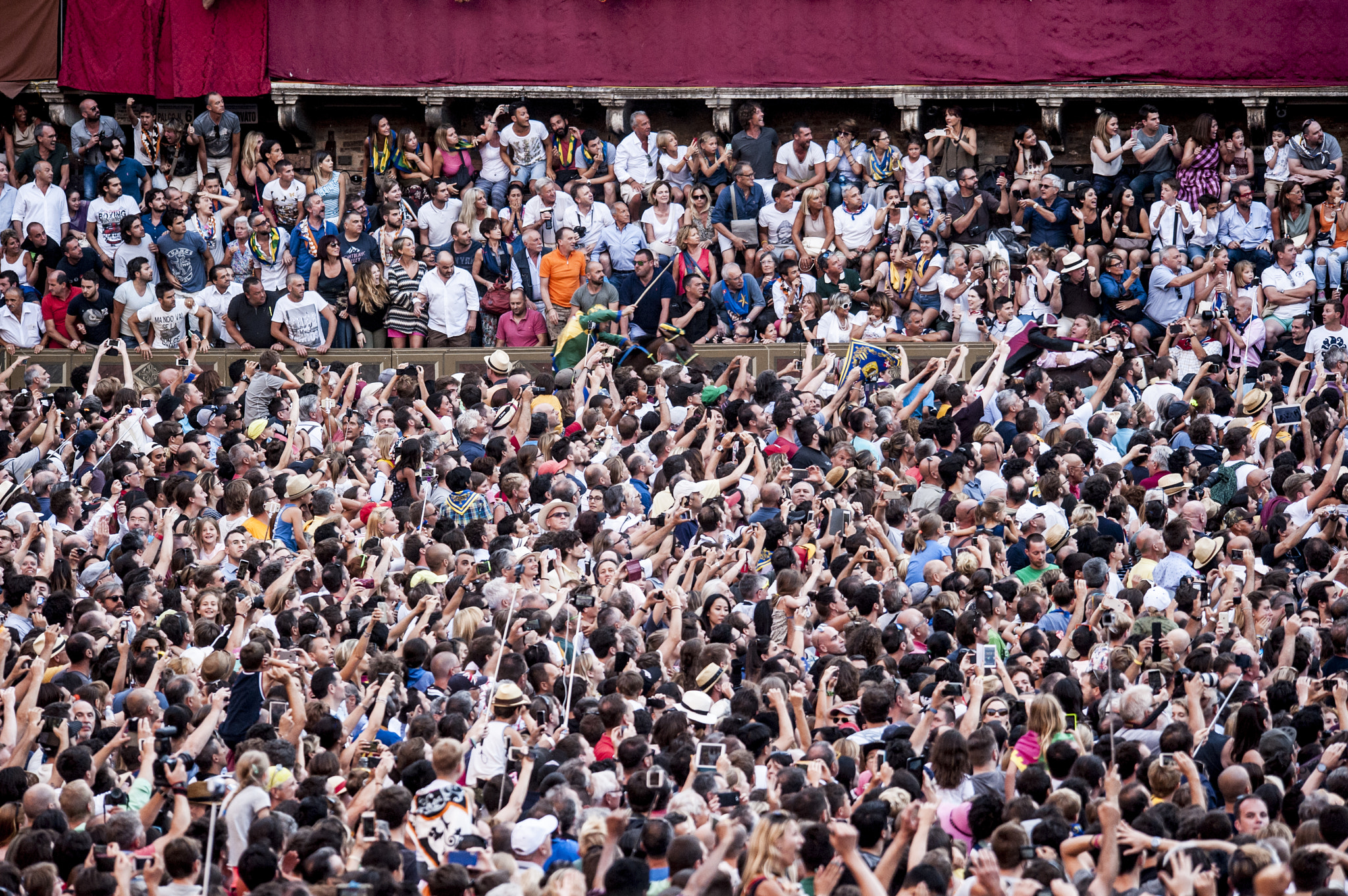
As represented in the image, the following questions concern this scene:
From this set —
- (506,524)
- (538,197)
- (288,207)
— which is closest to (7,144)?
(288,207)

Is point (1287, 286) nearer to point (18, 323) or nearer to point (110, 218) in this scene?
point (110, 218)

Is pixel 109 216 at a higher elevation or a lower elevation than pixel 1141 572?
higher

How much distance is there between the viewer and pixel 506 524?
45.3 ft

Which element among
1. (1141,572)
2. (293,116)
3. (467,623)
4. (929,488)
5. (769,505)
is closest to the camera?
(467,623)

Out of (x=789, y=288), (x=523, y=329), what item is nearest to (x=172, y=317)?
(x=523, y=329)

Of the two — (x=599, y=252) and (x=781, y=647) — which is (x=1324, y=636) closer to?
(x=781, y=647)

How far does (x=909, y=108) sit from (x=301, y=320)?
7804 mm

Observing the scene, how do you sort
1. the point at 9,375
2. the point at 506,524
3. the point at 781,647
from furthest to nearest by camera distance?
1. the point at 9,375
2. the point at 506,524
3. the point at 781,647

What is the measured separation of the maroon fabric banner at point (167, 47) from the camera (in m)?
22.5

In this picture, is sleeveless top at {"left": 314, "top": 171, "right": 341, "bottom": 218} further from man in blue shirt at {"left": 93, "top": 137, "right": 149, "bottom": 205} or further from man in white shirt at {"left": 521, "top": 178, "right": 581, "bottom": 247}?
man in white shirt at {"left": 521, "top": 178, "right": 581, "bottom": 247}

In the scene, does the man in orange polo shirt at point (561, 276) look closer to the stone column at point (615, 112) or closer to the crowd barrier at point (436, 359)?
the crowd barrier at point (436, 359)

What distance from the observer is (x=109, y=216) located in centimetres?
2066

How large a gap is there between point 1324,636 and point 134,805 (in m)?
7.09

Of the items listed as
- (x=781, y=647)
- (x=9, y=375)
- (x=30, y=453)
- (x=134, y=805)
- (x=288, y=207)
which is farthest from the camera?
(x=288, y=207)
